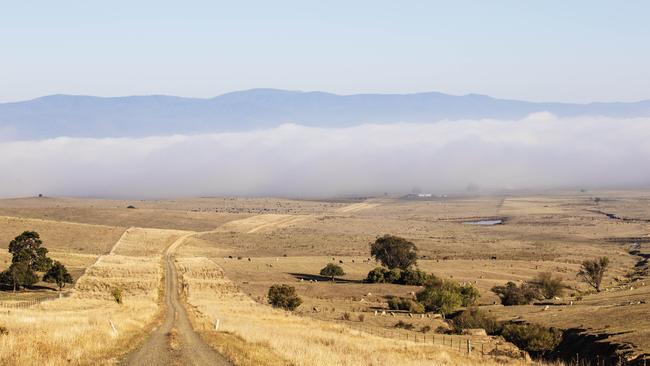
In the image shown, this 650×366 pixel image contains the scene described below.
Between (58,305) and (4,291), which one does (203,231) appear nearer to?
(4,291)

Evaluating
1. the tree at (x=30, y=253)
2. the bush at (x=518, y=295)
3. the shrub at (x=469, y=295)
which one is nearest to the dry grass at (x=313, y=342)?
the shrub at (x=469, y=295)

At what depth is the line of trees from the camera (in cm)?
7362

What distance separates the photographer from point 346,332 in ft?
140

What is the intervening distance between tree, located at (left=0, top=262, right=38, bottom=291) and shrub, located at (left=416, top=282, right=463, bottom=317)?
35832 millimetres

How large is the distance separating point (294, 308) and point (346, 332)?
22118 mm

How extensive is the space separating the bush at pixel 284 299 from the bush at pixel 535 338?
69.3 ft

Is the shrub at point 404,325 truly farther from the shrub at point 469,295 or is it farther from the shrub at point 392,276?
the shrub at point 392,276

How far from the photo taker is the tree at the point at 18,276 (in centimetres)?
7300

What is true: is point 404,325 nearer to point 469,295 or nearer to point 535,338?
point 535,338

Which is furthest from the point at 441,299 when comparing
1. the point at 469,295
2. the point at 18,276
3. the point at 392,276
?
the point at 18,276

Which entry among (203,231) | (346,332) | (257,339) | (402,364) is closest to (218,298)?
(346,332)

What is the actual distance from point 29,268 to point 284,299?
27.5 m

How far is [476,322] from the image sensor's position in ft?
177

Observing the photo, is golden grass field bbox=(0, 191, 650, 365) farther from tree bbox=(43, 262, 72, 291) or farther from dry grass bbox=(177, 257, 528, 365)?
tree bbox=(43, 262, 72, 291)
